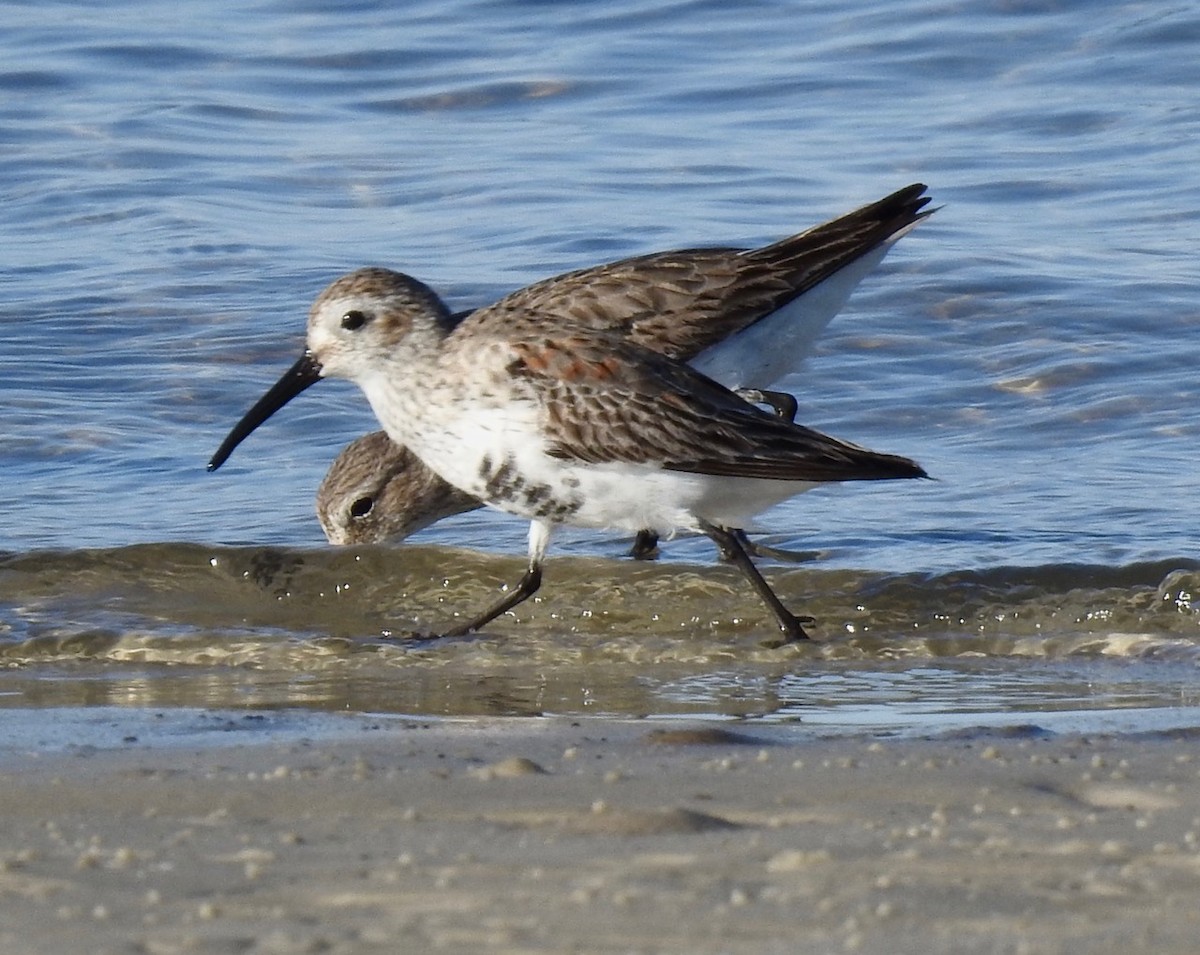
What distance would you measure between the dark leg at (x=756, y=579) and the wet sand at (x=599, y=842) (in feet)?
5.50

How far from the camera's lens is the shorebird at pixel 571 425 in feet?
22.7

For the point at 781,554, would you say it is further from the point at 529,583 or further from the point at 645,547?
the point at 529,583

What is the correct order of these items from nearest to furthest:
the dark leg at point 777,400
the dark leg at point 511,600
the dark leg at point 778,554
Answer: the dark leg at point 511,600, the dark leg at point 778,554, the dark leg at point 777,400

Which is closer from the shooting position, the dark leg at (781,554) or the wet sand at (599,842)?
the wet sand at (599,842)

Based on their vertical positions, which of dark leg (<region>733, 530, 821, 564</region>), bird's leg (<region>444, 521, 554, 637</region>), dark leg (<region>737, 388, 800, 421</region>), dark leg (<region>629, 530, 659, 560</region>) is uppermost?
dark leg (<region>737, 388, 800, 421</region>)

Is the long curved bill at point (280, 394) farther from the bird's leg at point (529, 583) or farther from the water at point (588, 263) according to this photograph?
the bird's leg at point (529, 583)

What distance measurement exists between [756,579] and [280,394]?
1.86 metres

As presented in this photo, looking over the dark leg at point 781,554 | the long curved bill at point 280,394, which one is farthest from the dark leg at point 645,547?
the long curved bill at point 280,394

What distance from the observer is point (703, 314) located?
7.85m

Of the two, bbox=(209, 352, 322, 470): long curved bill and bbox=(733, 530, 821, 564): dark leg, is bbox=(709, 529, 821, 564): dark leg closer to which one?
bbox=(733, 530, 821, 564): dark leg

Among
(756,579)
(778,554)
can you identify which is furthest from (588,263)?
(756,579)

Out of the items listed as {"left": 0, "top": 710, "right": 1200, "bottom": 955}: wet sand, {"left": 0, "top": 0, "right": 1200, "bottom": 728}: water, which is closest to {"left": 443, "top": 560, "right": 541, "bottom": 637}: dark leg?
{"left": 0, "top": 0, "right": 1200, "bottom": 728}: water

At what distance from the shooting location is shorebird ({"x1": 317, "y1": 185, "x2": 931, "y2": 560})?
777cm

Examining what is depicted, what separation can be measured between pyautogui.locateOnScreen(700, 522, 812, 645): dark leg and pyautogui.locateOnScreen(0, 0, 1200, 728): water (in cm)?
12
